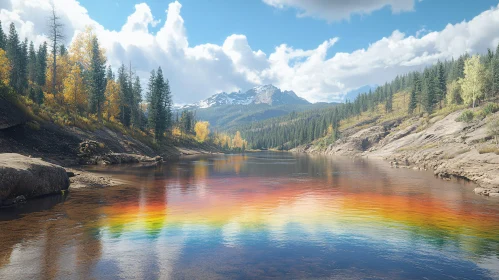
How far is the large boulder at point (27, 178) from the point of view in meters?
18.8

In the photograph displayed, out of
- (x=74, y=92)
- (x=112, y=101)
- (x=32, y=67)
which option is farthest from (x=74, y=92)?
(x=32, y=67)

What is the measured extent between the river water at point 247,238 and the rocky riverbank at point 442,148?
13.0 m

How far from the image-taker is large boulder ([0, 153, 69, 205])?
61.6 ft

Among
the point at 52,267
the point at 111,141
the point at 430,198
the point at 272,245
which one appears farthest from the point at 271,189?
the point at 111,141

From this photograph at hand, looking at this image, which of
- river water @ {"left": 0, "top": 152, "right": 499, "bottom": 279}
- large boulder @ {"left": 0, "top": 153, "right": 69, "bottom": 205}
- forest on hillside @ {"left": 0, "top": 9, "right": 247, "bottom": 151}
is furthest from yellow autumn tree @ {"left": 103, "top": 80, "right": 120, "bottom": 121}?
river water @ {"left": 0, "top": 152, "right": 499, "bottom": 279}

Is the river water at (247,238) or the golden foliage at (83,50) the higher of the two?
the golden foliage at (83,50)

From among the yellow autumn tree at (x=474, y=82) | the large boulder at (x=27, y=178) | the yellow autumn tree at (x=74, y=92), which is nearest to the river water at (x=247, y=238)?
the large boulder at (x=27, y=178)

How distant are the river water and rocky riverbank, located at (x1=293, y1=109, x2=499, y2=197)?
13.0 m

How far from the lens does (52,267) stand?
10.6 meters

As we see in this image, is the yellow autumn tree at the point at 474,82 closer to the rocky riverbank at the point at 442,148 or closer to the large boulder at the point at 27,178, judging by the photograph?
the rocky riverbank at the point at 442,148

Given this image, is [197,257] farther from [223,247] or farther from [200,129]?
[200,129]

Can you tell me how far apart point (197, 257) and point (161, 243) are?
104 inches

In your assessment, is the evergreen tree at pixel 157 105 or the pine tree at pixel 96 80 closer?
the pine tree at pixel 96 80

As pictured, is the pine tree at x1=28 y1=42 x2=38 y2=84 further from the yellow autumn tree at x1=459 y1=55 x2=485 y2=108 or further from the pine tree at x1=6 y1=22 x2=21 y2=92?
the yellow autumn tree at x1=459 y1=55 x2=485 y2=108
